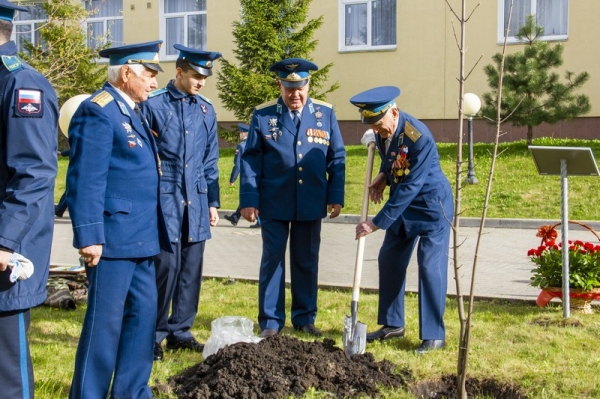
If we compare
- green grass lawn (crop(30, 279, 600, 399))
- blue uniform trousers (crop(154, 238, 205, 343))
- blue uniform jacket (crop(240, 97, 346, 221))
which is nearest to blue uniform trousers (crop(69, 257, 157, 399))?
green grass lawn (crop(30, 279, 600, 399))

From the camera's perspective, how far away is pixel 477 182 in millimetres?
16219

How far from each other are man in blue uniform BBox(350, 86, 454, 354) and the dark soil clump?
2.97ft

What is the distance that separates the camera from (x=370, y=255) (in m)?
11.3

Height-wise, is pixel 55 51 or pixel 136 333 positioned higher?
pixel 55 51

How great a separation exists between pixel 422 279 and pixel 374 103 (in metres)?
1.30

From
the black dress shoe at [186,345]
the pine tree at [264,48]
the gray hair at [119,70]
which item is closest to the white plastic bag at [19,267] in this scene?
the gray hair at [119,70]

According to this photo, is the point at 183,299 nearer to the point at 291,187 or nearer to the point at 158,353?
the point at 158,353

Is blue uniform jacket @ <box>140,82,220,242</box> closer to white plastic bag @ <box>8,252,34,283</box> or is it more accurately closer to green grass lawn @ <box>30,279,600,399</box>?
green grass lawn @ <box>30,279,600,399</box>

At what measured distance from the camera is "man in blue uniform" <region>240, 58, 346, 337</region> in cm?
657

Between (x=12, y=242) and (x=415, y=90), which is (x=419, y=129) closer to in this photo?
(x=12, y=242)

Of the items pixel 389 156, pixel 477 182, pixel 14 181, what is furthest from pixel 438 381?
pixel 477 182

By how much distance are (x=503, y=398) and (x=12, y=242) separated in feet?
9.87

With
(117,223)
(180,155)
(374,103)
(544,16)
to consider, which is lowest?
(117,223)

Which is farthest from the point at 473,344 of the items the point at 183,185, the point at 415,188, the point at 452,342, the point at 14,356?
the point at 14,356
